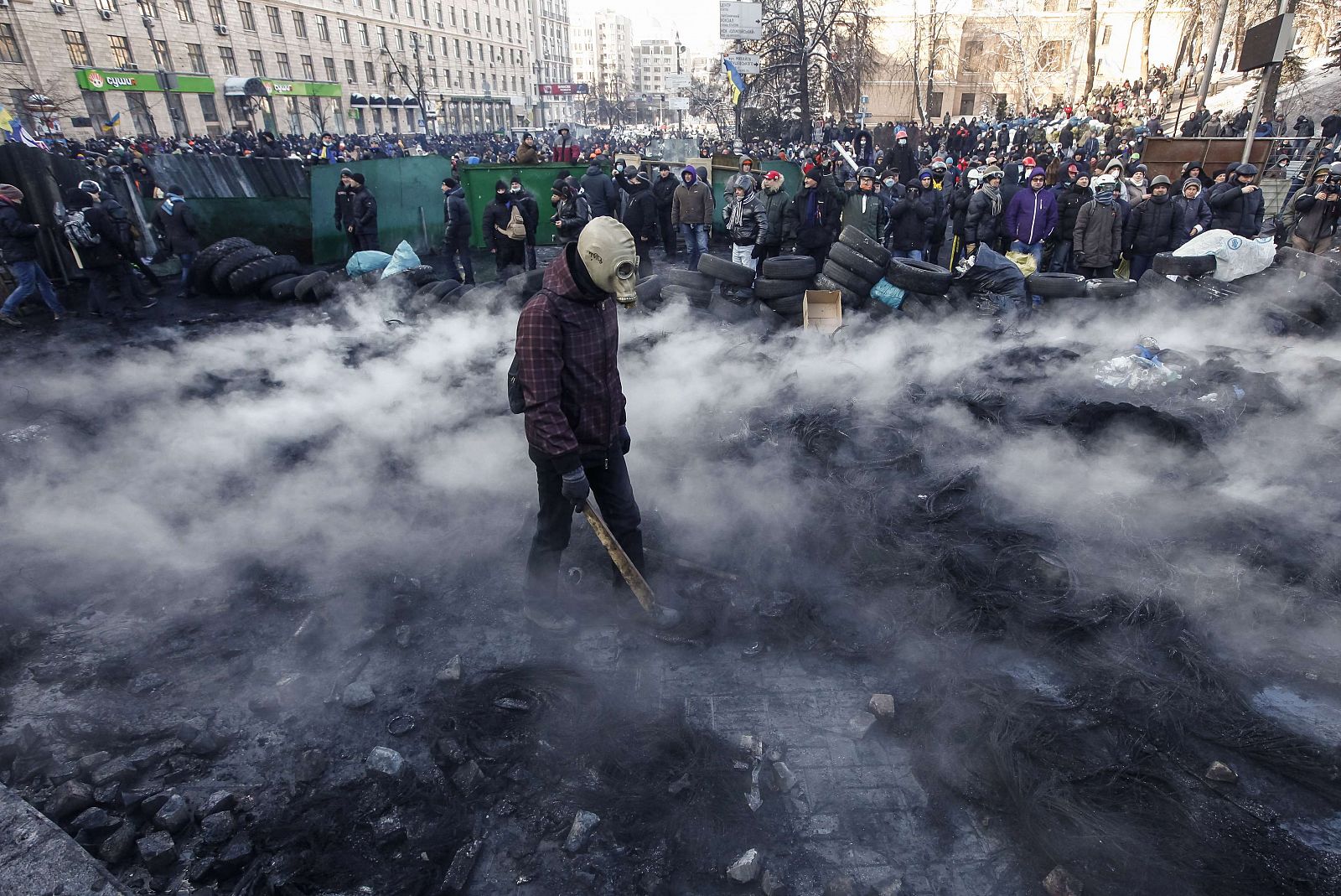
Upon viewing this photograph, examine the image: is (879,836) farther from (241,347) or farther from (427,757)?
(241,347)

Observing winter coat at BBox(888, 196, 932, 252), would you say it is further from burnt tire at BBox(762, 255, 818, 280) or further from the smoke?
the smoke

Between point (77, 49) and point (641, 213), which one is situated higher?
point (77, 49)

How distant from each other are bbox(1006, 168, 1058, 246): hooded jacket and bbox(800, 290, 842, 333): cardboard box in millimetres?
2791

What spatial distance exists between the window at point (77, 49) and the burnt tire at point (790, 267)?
41.0 m

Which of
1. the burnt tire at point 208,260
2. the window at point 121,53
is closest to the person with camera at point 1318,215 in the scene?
the burnt tire at point 208,260

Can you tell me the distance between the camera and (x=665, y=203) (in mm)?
12430

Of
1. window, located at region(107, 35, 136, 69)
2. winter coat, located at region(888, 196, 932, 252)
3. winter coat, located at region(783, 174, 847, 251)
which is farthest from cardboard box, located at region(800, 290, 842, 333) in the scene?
window, located at region(107, 35, 136, 69)

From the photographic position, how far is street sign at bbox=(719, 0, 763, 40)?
2064cm

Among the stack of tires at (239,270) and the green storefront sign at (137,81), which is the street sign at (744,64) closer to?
the stack of tires at (239,270)

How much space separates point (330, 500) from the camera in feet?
14.7

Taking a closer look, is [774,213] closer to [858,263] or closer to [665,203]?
[858,263]

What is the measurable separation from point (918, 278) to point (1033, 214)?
220 cm

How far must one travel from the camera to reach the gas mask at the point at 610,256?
2.73m

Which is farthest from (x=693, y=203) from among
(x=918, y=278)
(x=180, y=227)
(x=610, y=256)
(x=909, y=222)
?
(x=610, y=256)
